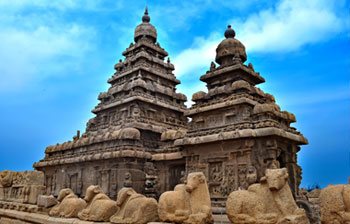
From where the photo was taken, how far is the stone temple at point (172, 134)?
1443cm

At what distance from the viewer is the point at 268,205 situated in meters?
6.02

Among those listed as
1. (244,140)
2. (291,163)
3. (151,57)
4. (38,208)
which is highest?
(151,57)

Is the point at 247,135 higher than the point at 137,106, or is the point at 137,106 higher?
the point at 137,106

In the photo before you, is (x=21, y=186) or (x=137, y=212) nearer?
(x=137, y=212)

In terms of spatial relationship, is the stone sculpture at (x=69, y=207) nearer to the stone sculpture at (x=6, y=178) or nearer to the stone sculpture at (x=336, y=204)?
the stone sculpture at (x=6, y=178)

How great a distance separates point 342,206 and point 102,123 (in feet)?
73.3

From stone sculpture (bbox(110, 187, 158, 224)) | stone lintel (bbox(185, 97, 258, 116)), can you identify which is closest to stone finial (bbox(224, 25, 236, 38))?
stone lintel (bbox(185, 97, 258, 116))

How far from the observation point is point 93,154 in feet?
66.2

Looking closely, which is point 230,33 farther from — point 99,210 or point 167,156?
point 99,210

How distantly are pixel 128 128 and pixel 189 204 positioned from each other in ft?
42.8

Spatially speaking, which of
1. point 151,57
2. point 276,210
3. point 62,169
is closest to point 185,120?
point 151,57

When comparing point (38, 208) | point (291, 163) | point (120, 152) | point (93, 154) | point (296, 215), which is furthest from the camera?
point (93, 154)

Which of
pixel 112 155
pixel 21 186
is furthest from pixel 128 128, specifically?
pixel 21 186

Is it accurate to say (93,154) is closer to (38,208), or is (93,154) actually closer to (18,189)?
(18,189)
